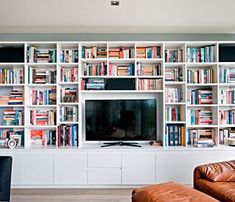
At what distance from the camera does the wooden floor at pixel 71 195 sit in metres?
3.65

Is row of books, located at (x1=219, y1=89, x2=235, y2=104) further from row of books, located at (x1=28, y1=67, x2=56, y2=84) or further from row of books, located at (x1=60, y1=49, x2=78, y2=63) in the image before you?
row of books, located at (x1=28, y1=67, x2=56, y2=84)

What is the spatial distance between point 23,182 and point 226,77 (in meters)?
3.62

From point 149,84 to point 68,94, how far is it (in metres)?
1.36

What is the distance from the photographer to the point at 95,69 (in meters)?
4.43

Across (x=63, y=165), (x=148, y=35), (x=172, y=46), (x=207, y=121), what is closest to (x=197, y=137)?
(x=207, y=121)

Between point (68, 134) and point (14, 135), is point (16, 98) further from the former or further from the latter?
point (68, 134)

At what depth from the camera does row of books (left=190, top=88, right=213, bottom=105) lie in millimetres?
4469

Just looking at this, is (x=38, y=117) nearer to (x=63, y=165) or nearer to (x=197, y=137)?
(x=63, y=165)

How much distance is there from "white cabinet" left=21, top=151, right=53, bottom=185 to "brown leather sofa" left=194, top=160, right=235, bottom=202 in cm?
218

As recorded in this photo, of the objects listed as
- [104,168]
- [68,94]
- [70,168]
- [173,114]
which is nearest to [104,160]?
[104,168]

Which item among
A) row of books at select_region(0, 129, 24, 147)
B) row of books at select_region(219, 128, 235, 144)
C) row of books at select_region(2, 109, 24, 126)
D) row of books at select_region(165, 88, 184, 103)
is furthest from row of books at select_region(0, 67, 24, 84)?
row of books at select_region(219, 128, 235, 144)

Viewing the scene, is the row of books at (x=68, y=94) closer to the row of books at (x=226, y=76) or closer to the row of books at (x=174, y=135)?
the row of books at (x=174, y=135)

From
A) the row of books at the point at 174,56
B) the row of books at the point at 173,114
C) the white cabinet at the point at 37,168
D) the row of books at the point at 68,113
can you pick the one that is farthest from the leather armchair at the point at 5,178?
the row of books at the point at 174,56

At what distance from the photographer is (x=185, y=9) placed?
357 cm
